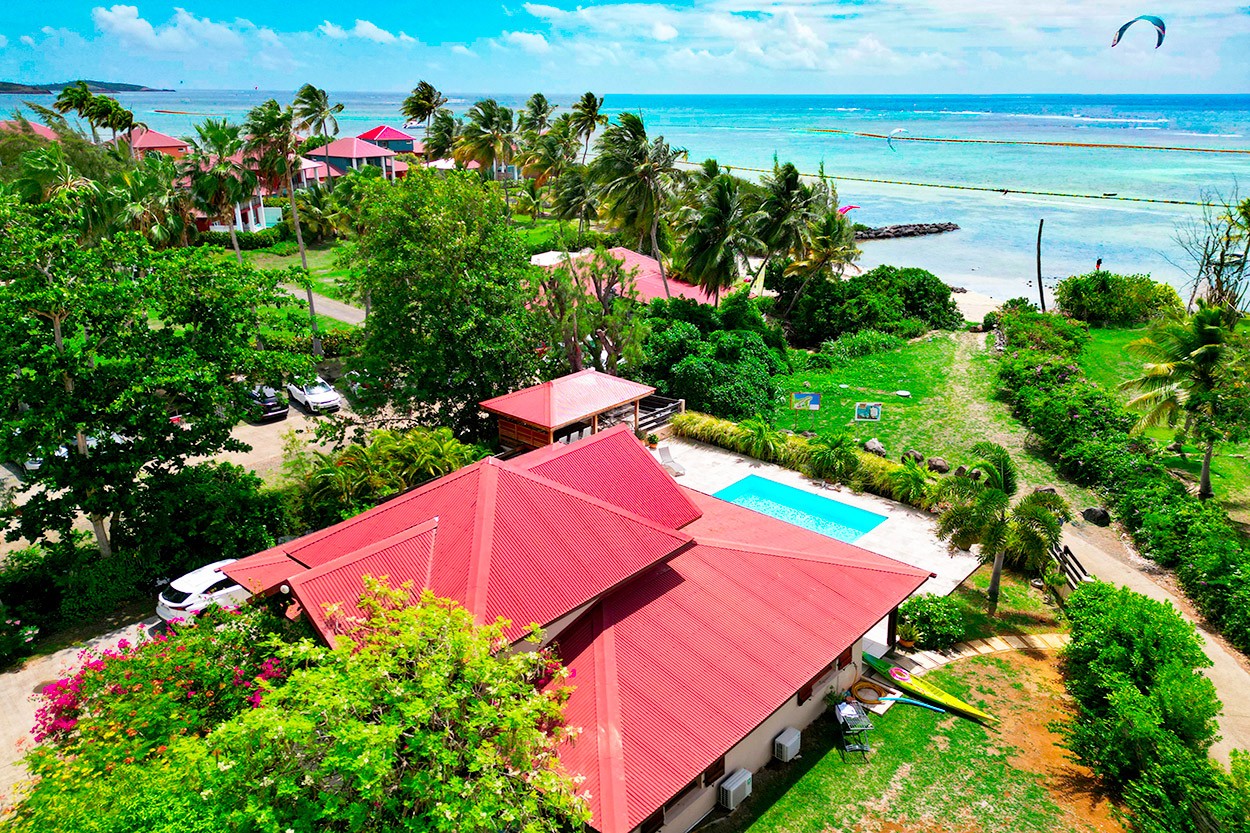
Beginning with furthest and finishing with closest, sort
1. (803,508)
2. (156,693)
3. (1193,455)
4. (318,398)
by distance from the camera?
(318,398), (1193,455), (803,508), (156,693)

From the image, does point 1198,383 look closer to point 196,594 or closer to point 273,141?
point 196,594

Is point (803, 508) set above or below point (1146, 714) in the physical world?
below

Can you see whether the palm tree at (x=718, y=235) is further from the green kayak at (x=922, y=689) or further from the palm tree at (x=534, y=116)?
the palm tree at (x=534, y=116)

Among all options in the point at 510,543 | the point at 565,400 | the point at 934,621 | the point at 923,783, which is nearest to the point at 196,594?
the point at 510,543

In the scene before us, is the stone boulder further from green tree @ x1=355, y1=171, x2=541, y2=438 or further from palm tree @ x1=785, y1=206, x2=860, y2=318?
palm tree @ x1=785, y1=206, x2=860, y2=318

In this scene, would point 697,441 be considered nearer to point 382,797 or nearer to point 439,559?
point 439,559

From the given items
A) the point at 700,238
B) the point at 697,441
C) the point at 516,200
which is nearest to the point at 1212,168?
the point at 516,200
